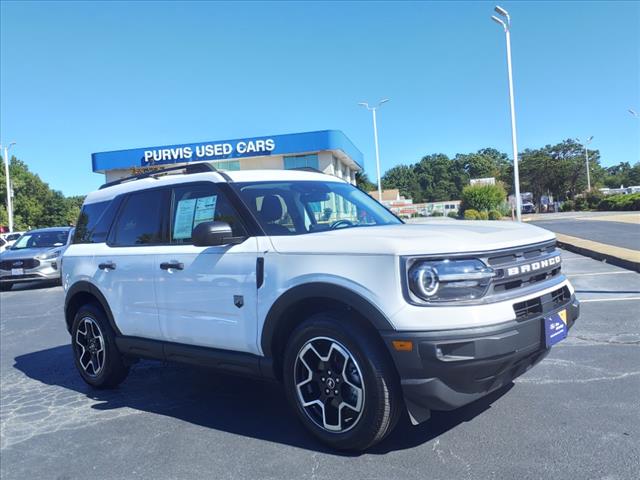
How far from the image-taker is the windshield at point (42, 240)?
49.6ft

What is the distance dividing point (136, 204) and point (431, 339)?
3.14 meters

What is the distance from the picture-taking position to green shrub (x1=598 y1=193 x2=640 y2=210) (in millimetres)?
44822

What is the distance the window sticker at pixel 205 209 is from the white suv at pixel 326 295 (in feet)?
0.05

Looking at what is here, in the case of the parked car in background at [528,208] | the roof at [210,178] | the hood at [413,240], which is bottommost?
the parked car in background at [528,208]

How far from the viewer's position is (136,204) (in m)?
4.91

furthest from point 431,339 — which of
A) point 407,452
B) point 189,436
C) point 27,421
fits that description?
point 27,421

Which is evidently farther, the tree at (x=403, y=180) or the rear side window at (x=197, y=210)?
the tree at (x=403, y=180)

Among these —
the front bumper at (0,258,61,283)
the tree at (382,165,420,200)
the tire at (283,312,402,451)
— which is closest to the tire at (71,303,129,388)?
the tire at (283,312,402,451)

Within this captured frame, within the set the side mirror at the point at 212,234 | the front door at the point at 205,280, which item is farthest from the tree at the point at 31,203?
the side mirror at the point at 212,234

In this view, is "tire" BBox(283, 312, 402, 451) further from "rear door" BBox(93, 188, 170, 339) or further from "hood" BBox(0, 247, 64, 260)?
"hood" BBox(0, 247, 64, 260)

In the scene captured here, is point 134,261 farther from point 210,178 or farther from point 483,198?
point 483,198

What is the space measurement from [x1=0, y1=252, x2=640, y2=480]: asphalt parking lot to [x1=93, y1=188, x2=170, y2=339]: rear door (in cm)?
80

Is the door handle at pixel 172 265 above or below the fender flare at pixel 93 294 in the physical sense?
above

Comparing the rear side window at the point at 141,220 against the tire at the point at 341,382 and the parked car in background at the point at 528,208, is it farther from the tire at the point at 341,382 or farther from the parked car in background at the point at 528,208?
the parked car in background at the point at 528,208
